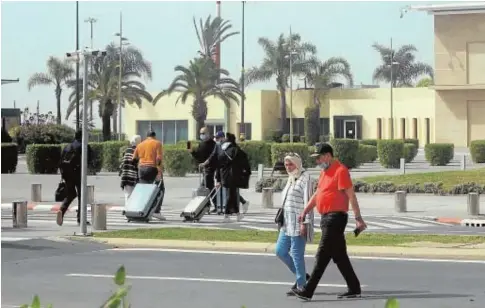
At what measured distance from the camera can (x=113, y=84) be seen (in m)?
75.9

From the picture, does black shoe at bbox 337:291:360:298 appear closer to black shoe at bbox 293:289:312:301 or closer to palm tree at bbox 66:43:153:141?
black shoe at bbox 293:289:312:301

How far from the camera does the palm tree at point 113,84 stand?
248ft

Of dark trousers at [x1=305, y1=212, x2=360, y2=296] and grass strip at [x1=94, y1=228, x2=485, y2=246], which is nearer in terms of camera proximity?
dark trousers at [x1=305, y1=212, x2=360, y2=296]

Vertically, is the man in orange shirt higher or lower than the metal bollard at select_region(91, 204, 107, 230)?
higher

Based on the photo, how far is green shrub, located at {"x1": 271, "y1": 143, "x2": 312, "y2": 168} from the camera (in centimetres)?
4369

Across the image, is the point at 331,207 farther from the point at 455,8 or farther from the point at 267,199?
the point at 455,8

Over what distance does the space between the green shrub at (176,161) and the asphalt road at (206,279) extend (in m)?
22.7

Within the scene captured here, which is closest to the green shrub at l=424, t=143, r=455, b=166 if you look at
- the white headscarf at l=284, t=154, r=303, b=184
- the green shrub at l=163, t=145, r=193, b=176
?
the green shrub at l=163, t=145, r=193, b=176

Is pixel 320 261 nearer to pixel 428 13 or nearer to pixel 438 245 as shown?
pixel 438 245

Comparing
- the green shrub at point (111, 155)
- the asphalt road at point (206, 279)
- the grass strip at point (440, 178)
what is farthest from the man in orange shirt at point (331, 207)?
the green shrub at point (111, 155)

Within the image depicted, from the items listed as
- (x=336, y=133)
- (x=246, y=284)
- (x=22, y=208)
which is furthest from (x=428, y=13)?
(x=246, y=284)

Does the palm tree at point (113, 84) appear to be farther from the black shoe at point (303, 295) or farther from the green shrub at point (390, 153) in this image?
the black shoe at point (303, 295)

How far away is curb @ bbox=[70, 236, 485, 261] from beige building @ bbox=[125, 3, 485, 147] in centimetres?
5083

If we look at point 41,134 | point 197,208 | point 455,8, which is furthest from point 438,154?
point 197,208
